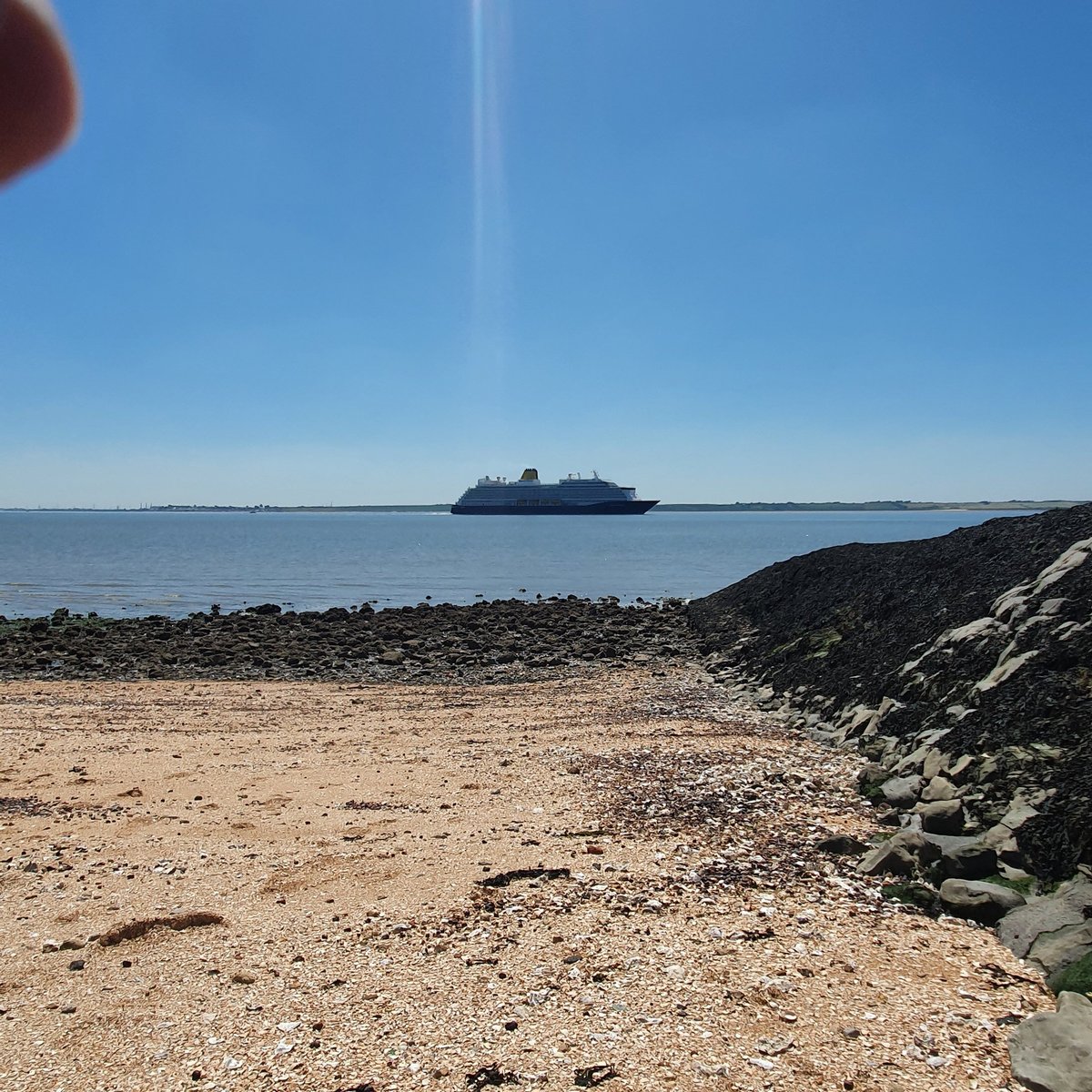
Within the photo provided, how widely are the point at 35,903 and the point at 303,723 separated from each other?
8.04 metres

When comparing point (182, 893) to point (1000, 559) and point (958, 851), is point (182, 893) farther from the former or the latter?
point (1000, 559)

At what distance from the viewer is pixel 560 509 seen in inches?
6378

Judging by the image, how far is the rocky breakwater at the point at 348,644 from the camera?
69.7 feet

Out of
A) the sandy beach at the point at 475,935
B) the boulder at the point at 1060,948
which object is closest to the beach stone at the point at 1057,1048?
the sandy beach at the point at 475,935

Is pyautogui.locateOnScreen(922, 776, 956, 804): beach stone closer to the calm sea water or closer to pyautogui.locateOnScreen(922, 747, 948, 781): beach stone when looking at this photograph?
pyautogui.locateOnScreen(922, 747, 948, 781): beach stone

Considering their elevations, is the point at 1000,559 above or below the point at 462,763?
above

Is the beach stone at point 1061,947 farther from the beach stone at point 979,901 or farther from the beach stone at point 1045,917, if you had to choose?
the beach stone at point 979,901

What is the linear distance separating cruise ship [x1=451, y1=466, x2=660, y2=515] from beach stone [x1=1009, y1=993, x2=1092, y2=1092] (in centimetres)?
A: 15722

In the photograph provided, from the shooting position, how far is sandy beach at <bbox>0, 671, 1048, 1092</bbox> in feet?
14.7

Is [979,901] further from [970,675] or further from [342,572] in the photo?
[342,572]

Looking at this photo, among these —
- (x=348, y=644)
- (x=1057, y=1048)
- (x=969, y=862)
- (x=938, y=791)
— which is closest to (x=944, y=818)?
(x=938, y=791)

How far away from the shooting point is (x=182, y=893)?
6664 millimetres

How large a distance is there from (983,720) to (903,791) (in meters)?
1.20

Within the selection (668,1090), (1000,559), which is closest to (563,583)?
(1000,559)
